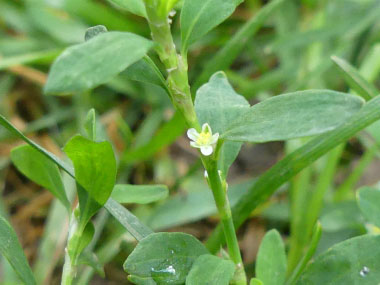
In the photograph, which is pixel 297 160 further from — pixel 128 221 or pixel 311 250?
pixel 128 221


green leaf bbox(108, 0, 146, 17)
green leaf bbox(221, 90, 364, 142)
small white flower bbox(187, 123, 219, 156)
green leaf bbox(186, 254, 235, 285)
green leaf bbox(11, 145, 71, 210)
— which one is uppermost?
green leaf bbox(108, 0, 146, 17)

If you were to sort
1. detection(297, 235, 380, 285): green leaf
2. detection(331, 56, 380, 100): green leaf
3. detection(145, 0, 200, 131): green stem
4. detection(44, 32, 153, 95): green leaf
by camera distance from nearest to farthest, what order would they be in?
detection(44, 32, 153, 95): green leaf < detection(145, 0, 200, 131): green stem < detection(297, 235, 380, 285): green leaf < detection(331, 56, 380, 100): green leaf

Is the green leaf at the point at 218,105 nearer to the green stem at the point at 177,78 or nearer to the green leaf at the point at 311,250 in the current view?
the green stem at the point at 177,78

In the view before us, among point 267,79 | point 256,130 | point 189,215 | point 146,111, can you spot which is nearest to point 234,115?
point 256,130


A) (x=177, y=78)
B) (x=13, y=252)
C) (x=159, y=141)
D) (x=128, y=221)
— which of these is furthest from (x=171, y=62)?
(x=159, y=141)

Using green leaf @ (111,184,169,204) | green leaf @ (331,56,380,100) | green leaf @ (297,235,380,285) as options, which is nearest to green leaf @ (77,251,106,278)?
green leaf @ (111,184,169,204)

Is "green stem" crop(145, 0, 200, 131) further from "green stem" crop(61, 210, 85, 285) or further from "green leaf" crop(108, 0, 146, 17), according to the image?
"green stem" crop(61, 210, 85, 285)
